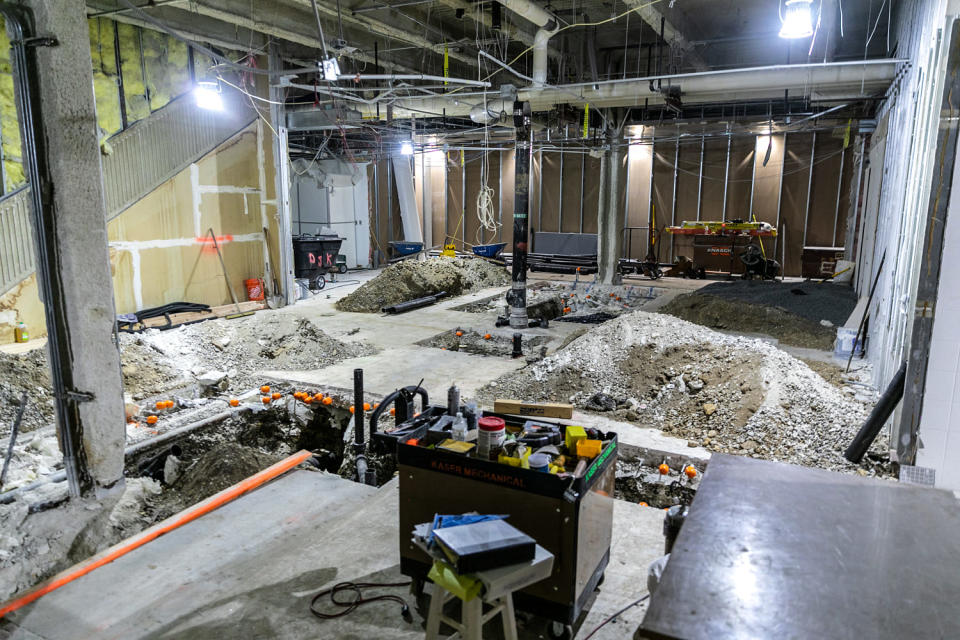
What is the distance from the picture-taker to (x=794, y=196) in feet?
52.9

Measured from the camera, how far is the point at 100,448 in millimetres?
4293

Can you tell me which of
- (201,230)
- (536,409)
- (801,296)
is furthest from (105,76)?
(801,296)

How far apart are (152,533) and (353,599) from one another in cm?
164

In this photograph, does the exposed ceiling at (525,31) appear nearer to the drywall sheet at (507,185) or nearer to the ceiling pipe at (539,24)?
the ceiling pipe at (539,24)

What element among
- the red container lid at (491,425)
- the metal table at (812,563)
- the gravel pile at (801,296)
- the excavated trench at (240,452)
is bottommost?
the excavated trench at (240,452)

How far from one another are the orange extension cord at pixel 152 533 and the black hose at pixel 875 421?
4085 millimetres

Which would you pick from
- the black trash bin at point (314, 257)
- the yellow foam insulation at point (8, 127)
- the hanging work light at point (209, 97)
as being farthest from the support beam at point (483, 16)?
the black trash bin at point (314, 257)

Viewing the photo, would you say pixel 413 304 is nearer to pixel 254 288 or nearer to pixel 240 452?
pixel 254 288

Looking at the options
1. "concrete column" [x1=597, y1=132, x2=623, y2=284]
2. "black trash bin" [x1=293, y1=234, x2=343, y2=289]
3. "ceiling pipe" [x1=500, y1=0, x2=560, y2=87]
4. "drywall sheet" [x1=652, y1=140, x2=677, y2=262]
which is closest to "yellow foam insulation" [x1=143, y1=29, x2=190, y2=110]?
"black trash bin" [x1=293, y1=234, x2=343, y2=289]

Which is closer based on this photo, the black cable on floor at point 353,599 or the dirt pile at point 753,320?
the black cable on floor at point 353,599

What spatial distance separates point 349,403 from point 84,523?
9.95 ft

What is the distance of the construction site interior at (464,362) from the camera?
2324 millimetres

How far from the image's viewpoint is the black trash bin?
545 inches

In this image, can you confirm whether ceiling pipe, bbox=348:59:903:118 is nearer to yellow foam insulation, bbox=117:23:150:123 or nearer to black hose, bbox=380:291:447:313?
black hose, bbox=380:291:447:313
